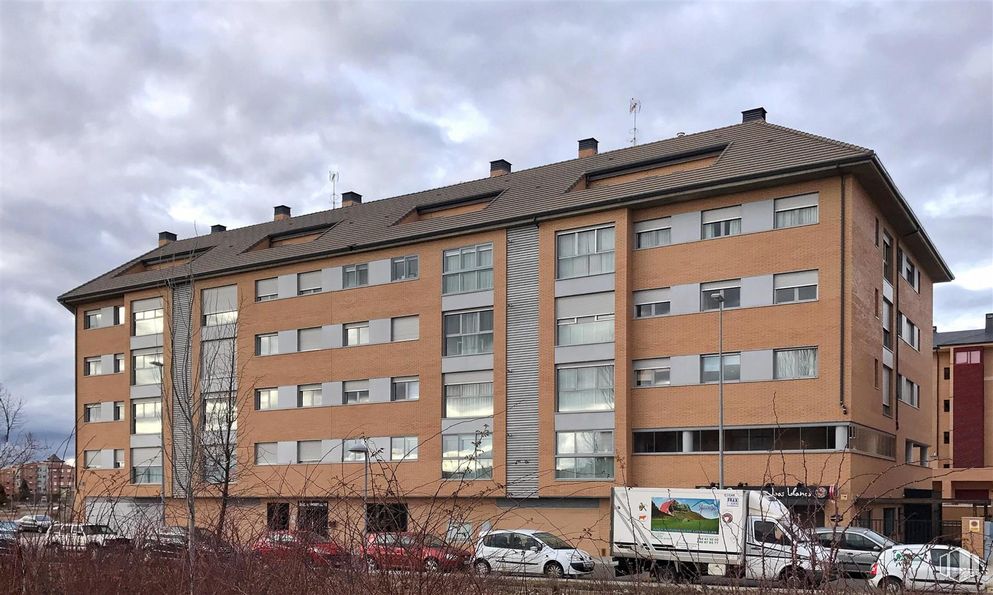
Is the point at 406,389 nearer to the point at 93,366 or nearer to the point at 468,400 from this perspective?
the point at 468,400

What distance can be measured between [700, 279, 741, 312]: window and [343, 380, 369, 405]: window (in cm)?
1697

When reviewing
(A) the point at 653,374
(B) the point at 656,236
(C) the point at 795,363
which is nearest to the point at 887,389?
(C) the point at 795,363

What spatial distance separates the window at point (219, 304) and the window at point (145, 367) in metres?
3.95

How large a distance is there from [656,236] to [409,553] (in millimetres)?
34433

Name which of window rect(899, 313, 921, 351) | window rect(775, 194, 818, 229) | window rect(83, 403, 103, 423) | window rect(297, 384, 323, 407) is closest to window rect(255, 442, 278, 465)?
window rect(297, 384, 323, 407)

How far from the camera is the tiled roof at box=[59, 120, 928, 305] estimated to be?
3931 cm

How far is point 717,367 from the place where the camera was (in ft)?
128

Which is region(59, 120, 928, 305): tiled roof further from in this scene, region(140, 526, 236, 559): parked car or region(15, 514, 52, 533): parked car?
region(140, 526, 236, 559): parked car

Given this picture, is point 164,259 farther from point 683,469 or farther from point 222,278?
point 683,469

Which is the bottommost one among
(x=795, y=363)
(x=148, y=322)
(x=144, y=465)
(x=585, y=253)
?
(x=144, y=465)

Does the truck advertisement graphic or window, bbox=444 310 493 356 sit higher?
window, bbox=444 310 493 356

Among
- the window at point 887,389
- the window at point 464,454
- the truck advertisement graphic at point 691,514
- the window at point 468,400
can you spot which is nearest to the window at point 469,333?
the window at point 468,400

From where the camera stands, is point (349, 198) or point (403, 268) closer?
point (403, 268)

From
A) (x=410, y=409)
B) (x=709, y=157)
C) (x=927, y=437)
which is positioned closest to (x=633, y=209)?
(x=709, y=157)
